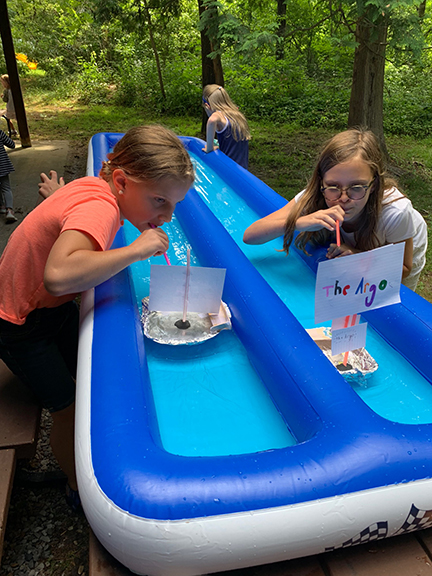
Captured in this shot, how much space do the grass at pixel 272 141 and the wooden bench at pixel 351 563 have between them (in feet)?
7.72

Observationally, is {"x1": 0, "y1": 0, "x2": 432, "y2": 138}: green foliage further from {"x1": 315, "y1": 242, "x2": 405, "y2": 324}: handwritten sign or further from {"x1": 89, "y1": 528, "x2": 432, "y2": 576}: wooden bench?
{"x1": 89, "y1": 528, "x2": 432, "y2": 576}: wooden bench

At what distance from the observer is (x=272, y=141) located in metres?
7.27

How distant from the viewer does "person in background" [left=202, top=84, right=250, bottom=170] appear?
4.05 meters

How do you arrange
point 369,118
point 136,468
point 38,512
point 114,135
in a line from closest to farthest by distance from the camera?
point 136,468 → point 38,512 → point 114,135 → point 369,118

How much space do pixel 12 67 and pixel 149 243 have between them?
6.21 m

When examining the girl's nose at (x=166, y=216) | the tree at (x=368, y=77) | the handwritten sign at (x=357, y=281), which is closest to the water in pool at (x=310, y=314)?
the handwritten sign at (x=357, y=281)

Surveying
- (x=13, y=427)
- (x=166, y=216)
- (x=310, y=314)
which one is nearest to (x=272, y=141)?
(x=310, y=314)

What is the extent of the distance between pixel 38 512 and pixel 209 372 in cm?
87

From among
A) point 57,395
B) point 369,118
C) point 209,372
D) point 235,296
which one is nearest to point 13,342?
point 57,395

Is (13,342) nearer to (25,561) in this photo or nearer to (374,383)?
(25,561)

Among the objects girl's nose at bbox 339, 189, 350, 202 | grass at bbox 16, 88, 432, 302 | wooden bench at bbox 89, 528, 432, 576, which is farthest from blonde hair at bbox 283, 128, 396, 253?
grass at bbox 16, 88, 432, 302

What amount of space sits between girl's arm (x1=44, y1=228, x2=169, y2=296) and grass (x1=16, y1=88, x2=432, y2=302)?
8.33ft

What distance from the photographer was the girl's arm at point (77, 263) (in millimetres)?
1219

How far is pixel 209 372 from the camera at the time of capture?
60.2 inches
